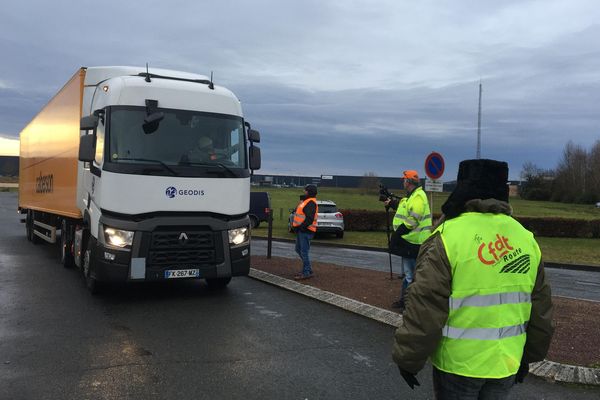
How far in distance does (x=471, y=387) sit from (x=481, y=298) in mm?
441

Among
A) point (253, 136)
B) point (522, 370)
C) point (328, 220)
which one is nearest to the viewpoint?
point (522, 370)

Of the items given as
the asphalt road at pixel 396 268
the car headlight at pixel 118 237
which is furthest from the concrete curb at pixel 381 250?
the car headlight at pixel 118 237

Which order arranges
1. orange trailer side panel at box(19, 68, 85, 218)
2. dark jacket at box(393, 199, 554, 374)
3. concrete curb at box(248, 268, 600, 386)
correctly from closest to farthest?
dark jacket at box(393, 199, 554, 374)
concrete curb at box(248, 268, 600, 386)
orange trailer side panel at box(19, 68, 85, 218)

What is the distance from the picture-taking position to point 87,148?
25.4 ft

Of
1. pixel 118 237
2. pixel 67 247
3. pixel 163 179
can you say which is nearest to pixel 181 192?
pixel 163 179

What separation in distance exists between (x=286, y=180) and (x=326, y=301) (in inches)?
4422

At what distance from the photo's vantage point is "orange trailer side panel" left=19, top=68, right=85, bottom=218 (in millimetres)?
9516

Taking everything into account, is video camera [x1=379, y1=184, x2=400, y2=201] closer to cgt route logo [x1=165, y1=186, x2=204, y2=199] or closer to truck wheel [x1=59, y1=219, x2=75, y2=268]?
cgt route logo [x1=165, y1=186, x2=204, y2=199]

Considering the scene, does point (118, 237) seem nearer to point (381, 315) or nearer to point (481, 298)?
point (381, 315)

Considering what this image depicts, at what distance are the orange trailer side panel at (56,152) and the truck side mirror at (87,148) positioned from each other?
170 cm

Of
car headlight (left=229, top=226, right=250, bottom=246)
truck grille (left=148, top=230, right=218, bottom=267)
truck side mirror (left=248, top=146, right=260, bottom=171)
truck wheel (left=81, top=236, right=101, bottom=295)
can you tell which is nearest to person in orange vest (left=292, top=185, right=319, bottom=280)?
truck side mirror (left=248, top=146, right=260, bottom=171)

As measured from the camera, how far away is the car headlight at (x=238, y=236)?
7.85 metres

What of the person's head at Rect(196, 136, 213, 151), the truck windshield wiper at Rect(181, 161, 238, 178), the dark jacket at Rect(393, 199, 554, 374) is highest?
the person's head at Rect(196, 136, 213, 151)

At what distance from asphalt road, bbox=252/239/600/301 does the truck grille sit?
19.0 feet
